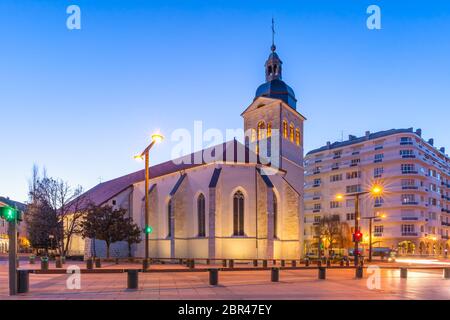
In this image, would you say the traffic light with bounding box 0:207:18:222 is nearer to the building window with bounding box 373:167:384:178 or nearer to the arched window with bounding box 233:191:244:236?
the arched window with bounding box 233:191:244:236

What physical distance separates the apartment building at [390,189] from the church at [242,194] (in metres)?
28.3

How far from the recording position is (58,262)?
2731cm

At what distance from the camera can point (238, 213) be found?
120 feet

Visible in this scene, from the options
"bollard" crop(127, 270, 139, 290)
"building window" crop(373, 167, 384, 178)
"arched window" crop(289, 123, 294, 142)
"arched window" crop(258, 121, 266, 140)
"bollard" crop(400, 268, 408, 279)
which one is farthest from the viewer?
"building window" crop(373, 167, 384, 178)

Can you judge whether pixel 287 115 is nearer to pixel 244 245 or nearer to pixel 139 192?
pixel 244 245

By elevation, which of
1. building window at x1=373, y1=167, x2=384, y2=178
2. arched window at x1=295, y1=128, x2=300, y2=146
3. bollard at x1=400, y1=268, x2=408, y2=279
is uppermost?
arched window at x1=295, y1=128, x2=300, y2=146

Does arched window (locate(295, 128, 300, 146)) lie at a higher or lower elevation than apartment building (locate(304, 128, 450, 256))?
higher

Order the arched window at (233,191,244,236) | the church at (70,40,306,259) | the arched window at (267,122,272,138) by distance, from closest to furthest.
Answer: the church at (70,40,306,259), the arched window at (233,191,244,236), the arched window at (267,122,272,138)

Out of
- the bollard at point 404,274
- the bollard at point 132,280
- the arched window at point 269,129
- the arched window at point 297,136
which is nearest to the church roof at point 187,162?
Result: the arched window at point 269,129

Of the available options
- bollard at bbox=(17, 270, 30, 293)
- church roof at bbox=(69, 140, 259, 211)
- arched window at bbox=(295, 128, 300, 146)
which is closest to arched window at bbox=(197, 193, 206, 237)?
church roof at bbox=(69, 140, 259, 211)

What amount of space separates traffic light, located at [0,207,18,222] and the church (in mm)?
18553

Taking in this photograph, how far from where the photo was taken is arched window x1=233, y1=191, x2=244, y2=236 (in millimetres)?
36375
